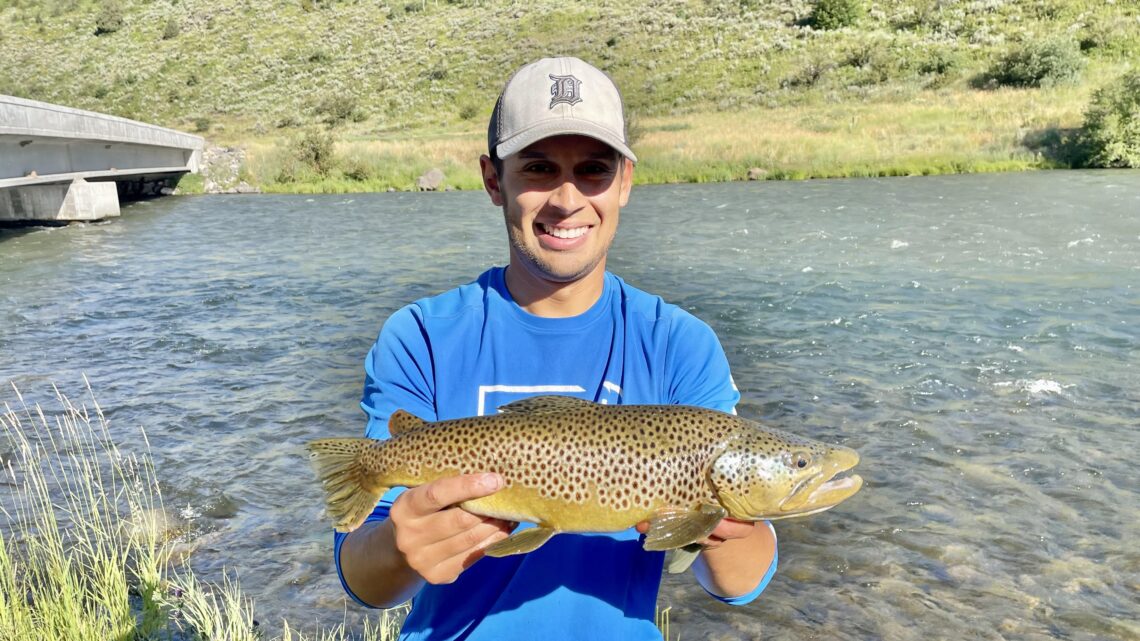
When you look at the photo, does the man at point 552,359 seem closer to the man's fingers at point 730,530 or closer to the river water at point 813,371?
the man's fingers at point 730,530

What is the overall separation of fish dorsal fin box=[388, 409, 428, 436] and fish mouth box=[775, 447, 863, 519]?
1.21 meters

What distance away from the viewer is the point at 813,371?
451 inches

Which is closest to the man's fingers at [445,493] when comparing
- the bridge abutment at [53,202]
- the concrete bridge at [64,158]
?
the concrete bridge at [64,158]

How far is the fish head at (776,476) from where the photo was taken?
2.62m

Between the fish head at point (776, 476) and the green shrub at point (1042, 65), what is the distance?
50.8 metres

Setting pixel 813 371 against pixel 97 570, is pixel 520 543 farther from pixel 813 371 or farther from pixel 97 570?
pixel 813 371

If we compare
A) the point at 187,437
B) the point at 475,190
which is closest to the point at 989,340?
the point at 187,437

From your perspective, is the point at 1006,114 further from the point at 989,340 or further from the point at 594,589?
the point at 594,589

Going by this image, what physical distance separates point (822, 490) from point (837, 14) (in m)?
69.5

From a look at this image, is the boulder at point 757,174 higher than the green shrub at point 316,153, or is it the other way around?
the green shrub at point 316,153

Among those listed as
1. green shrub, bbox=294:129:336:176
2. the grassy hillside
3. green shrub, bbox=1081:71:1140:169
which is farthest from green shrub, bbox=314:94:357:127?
green shrub, bbox=1081:71:1140:169

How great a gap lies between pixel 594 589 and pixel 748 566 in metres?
0.52

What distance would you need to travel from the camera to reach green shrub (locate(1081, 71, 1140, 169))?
108 feet

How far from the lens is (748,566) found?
2.70 meters
